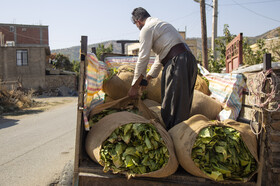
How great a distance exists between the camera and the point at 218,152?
208 cm

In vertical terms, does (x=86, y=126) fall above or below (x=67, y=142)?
above

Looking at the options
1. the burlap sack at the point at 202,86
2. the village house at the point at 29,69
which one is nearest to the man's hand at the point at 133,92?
the burlap sack at the point at 202,86

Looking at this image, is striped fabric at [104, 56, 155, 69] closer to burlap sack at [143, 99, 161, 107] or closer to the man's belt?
A: burlap sack at [143, 99, 161, 107]

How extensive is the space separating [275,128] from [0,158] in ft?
16.0

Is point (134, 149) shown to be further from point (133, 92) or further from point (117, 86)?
point (117, 86)

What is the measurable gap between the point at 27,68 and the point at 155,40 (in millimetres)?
28972

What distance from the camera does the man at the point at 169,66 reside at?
291cm

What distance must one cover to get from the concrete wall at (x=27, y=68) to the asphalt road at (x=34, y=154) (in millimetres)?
22103

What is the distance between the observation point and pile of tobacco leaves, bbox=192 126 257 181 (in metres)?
2.04

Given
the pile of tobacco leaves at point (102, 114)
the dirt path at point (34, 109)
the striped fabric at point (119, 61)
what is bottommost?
the dirt path at point (34, 109)

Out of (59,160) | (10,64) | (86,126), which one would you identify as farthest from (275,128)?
(10,64)

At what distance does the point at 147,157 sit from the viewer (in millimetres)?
2061

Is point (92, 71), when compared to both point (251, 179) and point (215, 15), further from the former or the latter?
point (215, 15)

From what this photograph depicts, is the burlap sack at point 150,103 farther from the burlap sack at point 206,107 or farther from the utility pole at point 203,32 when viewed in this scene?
the utility pole at point 203,32
